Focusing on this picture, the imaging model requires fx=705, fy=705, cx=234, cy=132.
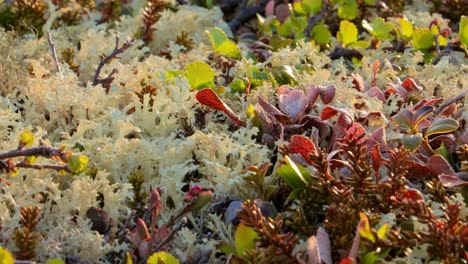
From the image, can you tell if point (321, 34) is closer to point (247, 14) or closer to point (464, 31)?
point (464, 31)

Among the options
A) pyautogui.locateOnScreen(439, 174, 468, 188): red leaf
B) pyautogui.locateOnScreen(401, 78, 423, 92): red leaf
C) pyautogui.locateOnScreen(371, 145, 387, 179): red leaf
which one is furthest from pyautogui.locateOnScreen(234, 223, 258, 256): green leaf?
pyautogui.locateOnScreen(401, 78, 423, 92): red leaf

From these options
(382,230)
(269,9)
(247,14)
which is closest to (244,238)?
(382,230)

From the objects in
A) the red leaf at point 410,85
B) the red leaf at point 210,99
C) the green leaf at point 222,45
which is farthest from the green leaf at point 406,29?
the red leaf at point 210,99

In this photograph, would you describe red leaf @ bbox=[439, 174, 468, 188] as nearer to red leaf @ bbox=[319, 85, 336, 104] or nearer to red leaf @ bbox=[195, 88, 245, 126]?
red leaf @ bbox=[319, 85, 336, 104]

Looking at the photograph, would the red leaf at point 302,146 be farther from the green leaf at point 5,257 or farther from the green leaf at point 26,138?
the green leaf at point 5,257

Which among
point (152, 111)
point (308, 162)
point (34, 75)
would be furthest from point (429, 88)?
point (34, 75)

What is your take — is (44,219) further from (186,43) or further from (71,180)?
(186,43)
